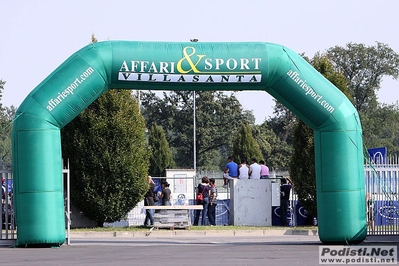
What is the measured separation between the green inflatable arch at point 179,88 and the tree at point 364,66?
Result: 55.2 m

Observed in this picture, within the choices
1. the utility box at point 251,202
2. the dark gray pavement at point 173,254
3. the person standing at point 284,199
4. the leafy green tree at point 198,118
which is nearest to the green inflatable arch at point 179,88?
the dark gray pavement at point 173,254

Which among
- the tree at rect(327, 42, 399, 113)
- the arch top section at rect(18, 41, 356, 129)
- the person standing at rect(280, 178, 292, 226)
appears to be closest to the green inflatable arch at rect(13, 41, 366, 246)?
the arch top section at rect(18, 41, 356, 129)

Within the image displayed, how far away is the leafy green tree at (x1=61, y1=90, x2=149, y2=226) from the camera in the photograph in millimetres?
24922

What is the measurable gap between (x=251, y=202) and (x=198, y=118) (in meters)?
42.3

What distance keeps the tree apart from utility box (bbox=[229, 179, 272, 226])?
46991mm

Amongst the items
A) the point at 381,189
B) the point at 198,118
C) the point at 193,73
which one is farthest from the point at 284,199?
the point at 198,118

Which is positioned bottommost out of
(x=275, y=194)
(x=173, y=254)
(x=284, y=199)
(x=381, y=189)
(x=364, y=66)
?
(x=173, y=254)

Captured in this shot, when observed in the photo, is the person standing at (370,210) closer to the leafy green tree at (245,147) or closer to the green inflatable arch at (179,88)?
the green inflatable arch at (179,88)

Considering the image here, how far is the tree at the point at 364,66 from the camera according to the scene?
73.4m

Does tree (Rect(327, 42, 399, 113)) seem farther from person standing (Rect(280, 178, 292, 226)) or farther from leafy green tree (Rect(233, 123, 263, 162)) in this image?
person standing (Rect(280, 178, 292, 226))

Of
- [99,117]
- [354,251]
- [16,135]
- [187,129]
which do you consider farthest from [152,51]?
[187,129]

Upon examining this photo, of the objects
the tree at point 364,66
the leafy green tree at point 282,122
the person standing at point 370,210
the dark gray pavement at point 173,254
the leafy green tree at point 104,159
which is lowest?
the dark gray pavement at point 173,254

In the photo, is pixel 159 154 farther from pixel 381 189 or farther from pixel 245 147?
pixel 381 189

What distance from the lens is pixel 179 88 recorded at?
18.4m
